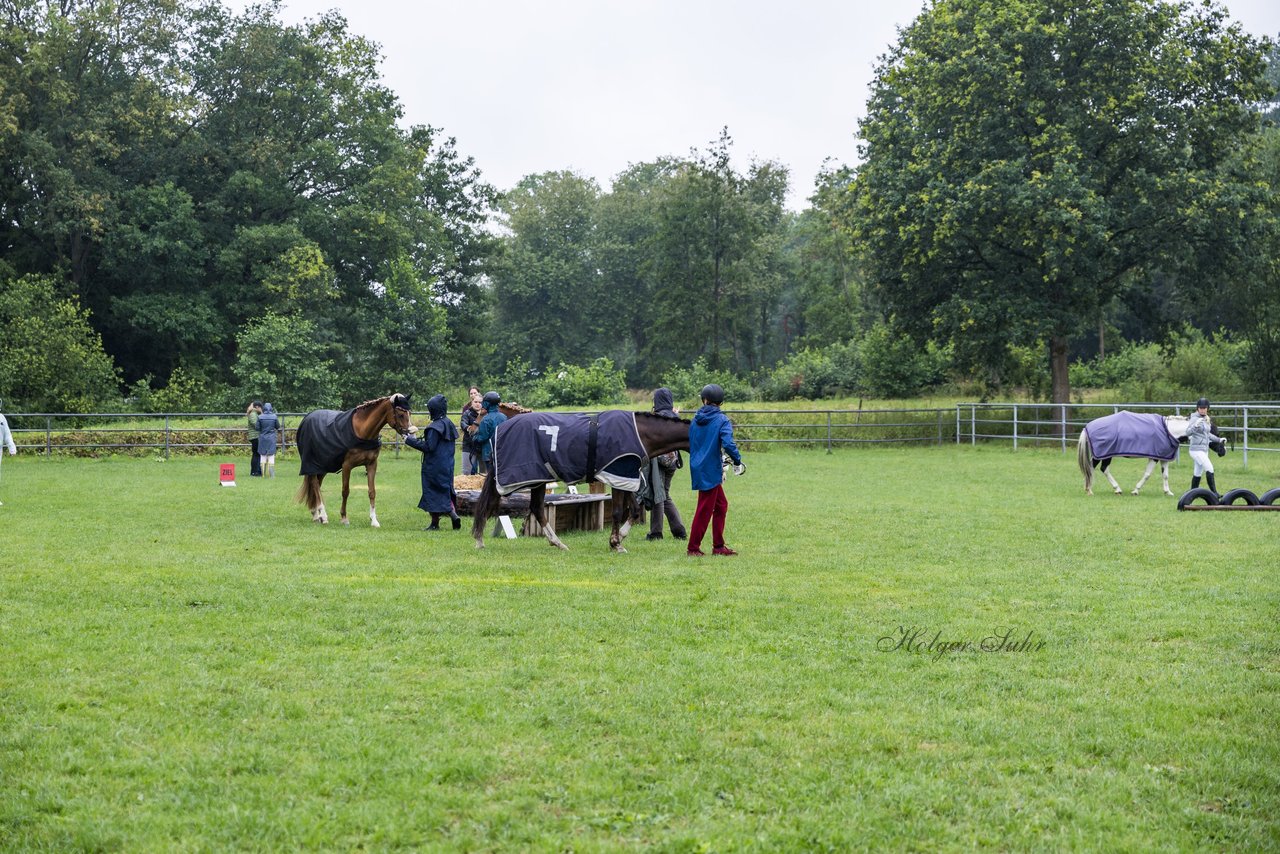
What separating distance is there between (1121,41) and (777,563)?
1035 inches

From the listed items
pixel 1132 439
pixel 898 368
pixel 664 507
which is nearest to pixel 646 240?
pixel 898 368

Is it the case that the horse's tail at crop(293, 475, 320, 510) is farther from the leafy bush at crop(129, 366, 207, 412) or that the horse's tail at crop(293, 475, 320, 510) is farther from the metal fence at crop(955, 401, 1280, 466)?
the leafy bush at crop(129, 366, 207, 412)

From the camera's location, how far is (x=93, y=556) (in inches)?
446

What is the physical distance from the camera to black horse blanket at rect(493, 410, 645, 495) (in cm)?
1152

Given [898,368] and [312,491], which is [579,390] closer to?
[898,368]

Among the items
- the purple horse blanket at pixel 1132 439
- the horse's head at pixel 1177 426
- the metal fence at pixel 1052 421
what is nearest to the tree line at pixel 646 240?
the metal fence at pixel 1052 421

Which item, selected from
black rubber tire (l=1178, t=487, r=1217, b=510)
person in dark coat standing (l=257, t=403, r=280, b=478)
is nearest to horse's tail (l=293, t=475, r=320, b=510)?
person in dark coat standing (l=257, t=403, r=280, b=478)

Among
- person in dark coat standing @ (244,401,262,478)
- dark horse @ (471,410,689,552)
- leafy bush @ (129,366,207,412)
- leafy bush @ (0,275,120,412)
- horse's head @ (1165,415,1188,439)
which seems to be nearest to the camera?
dark horse @ (471,410,689,552)

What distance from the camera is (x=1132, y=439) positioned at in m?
18.0

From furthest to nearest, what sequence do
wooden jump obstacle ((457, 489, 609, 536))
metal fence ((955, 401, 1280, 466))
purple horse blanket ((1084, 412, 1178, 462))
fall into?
metal fence ((955, 401, 1280, 466)) → purple horse blanket ((1084, 412, 1178, 462)) → wooden jump obstacle ((457, 489, 609, 536))

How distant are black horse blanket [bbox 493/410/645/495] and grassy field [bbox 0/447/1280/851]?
850 millimetres

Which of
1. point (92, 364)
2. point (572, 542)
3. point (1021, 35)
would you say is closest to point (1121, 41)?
point (1021, 35)

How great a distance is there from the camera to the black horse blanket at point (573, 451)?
454 inches

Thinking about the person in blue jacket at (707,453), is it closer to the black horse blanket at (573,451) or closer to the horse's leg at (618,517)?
the black horse blanket at (573,451)
